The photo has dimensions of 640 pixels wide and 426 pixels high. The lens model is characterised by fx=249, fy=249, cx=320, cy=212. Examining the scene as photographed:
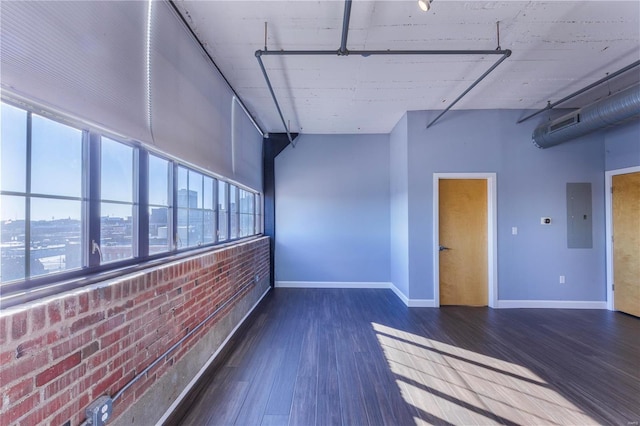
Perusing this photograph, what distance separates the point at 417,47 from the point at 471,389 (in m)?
3.23

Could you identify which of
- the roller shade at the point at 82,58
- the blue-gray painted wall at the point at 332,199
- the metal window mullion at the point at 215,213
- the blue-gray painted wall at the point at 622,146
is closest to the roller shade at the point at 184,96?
the roller shade at the point at 82,58

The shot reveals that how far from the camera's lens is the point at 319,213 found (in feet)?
16.9

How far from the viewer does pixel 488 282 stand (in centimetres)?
409

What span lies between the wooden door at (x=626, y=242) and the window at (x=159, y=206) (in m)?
6.08

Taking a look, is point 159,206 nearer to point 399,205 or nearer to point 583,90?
point 399,205

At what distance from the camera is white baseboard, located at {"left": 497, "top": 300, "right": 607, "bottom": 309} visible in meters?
3.95

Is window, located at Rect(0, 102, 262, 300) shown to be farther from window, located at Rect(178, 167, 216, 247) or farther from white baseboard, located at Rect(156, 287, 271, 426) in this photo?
white baseboard, located at Rect(156, 287, 271, 426)

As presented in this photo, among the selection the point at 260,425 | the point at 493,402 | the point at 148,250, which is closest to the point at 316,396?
the point at 260,425

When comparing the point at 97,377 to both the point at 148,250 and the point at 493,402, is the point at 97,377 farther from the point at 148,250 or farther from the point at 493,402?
the point at 493,402

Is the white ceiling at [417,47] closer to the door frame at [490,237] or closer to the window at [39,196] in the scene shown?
the door frame at [490,237]

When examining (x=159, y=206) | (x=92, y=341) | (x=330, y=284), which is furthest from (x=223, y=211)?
(x=330, y=284)

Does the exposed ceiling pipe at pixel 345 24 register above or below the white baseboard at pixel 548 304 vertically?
above

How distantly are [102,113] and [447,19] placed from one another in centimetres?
270

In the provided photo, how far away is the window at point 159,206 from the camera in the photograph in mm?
A: 1938
